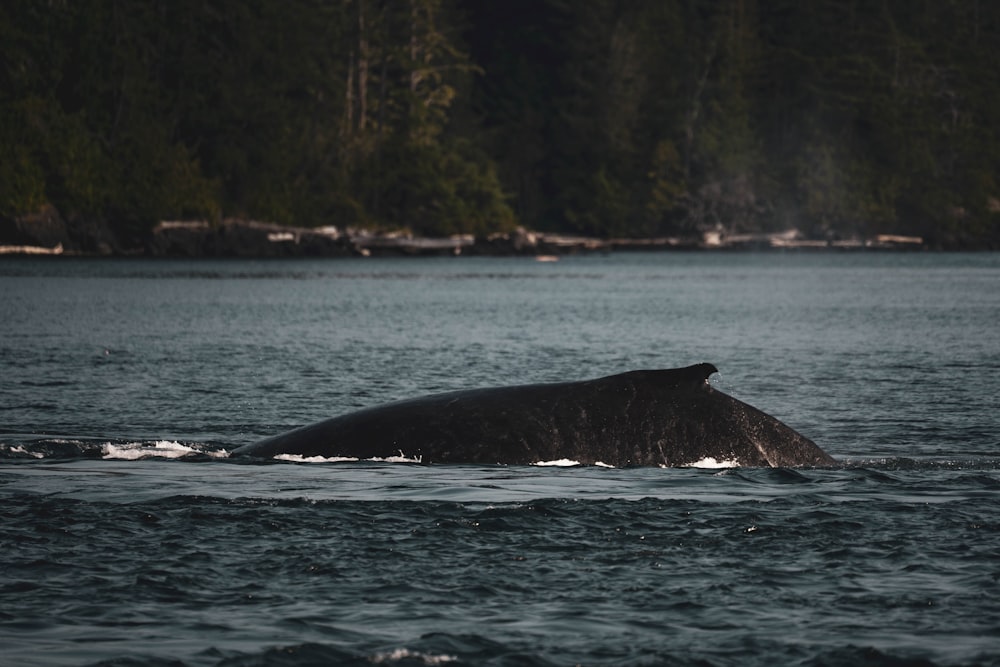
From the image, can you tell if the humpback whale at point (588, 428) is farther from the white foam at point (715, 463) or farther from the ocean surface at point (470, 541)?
the ocean surface at point (470, 541)

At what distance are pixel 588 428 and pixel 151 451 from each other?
5490mm

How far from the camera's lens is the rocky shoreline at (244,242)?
103750mm

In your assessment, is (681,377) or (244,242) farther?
(244,242)

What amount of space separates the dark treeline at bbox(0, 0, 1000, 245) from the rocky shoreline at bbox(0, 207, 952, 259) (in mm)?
2369

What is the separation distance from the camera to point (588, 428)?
15.2 metres

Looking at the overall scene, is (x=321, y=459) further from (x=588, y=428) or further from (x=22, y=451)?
(x=22, y=451)

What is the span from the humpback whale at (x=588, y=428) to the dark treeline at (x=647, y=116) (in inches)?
4247

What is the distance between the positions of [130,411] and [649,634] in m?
14.7

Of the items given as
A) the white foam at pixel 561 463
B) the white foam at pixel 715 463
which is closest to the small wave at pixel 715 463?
the white foam at pixel 715 463

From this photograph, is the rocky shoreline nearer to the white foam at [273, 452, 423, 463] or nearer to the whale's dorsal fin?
the white foam at [273, 452, 423, 463]

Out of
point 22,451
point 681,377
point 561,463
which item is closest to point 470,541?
point 561,463

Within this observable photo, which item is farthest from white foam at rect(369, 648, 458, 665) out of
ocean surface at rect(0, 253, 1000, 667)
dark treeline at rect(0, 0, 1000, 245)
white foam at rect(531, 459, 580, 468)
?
dark treeline at rect(0, 0, 1000, 245)

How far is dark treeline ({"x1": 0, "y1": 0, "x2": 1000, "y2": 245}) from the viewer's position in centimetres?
13038

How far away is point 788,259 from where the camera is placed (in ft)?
459
